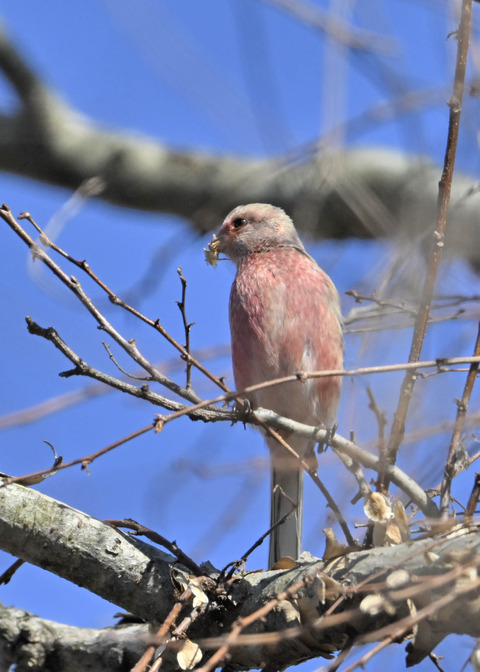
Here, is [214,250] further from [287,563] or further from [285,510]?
[287,563]

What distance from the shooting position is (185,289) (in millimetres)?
2750

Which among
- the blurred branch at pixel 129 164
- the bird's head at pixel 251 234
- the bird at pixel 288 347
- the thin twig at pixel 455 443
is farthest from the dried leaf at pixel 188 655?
the blurred branch at pixel 129 164

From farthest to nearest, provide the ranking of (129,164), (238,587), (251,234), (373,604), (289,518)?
(129,164) < (251,234) < (289,518) < (238,587) < (373,604)

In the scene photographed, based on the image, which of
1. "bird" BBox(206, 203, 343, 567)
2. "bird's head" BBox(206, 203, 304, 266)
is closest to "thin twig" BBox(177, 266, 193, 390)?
"bird" BBox(206, 203, 343, 567)

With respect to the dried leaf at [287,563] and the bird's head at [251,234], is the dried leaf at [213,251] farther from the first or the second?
the dried leaf at [287,563]

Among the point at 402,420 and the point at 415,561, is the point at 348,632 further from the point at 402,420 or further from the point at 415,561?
the point at 402,420

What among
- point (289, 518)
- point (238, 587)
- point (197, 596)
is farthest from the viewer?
point (289, 518)

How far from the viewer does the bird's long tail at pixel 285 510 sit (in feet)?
13.2

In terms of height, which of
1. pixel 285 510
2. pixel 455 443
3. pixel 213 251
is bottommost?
pixel 455 443

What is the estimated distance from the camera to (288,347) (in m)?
4.23

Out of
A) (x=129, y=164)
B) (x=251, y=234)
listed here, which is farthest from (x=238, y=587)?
(x=129, y=164)

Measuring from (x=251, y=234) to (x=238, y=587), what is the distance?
2540 mm

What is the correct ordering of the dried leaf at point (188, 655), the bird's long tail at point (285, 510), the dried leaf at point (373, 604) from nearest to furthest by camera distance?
the dried leaf at point (373, 604) < the dried leaf at point (188, 655) < the bird's long tail at point (285, 510)

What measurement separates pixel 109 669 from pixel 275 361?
64.6 inches
